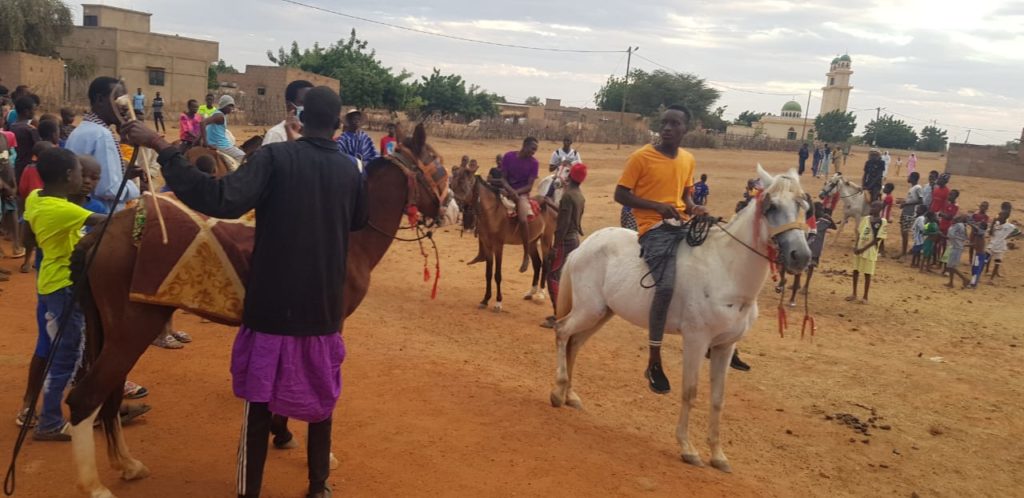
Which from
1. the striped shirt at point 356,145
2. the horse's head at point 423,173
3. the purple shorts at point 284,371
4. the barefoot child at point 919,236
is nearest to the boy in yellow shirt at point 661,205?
the horse's head at point 423,173

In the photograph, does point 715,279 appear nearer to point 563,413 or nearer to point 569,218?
point 563,413

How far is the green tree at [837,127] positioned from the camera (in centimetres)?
7288

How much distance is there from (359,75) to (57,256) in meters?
37.4

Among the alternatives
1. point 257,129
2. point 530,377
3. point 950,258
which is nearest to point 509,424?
point 530,377

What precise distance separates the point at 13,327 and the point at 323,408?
546cm

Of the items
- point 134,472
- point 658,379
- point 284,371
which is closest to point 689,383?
point 658,379

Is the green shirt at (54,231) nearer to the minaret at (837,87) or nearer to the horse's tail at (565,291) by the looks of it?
the horse's tail at (565,291)

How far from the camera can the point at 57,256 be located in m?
4.38

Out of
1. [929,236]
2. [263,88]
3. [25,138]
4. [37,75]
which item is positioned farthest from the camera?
[263,88]

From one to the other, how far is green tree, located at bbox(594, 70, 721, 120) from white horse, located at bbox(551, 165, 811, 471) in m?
58.7

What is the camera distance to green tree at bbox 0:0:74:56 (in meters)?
30.7

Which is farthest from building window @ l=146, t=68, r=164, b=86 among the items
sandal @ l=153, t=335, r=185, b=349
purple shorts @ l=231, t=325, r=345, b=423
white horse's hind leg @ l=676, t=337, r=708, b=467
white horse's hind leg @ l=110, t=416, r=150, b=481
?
purple shorts @ l=231, t=325, r=345, b=423

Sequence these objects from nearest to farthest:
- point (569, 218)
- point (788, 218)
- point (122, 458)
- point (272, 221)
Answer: point (272, 221)
point (122, 458)
point (788, 218)
point (569, 218)

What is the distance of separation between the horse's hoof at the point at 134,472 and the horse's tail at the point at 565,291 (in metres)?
3.66
